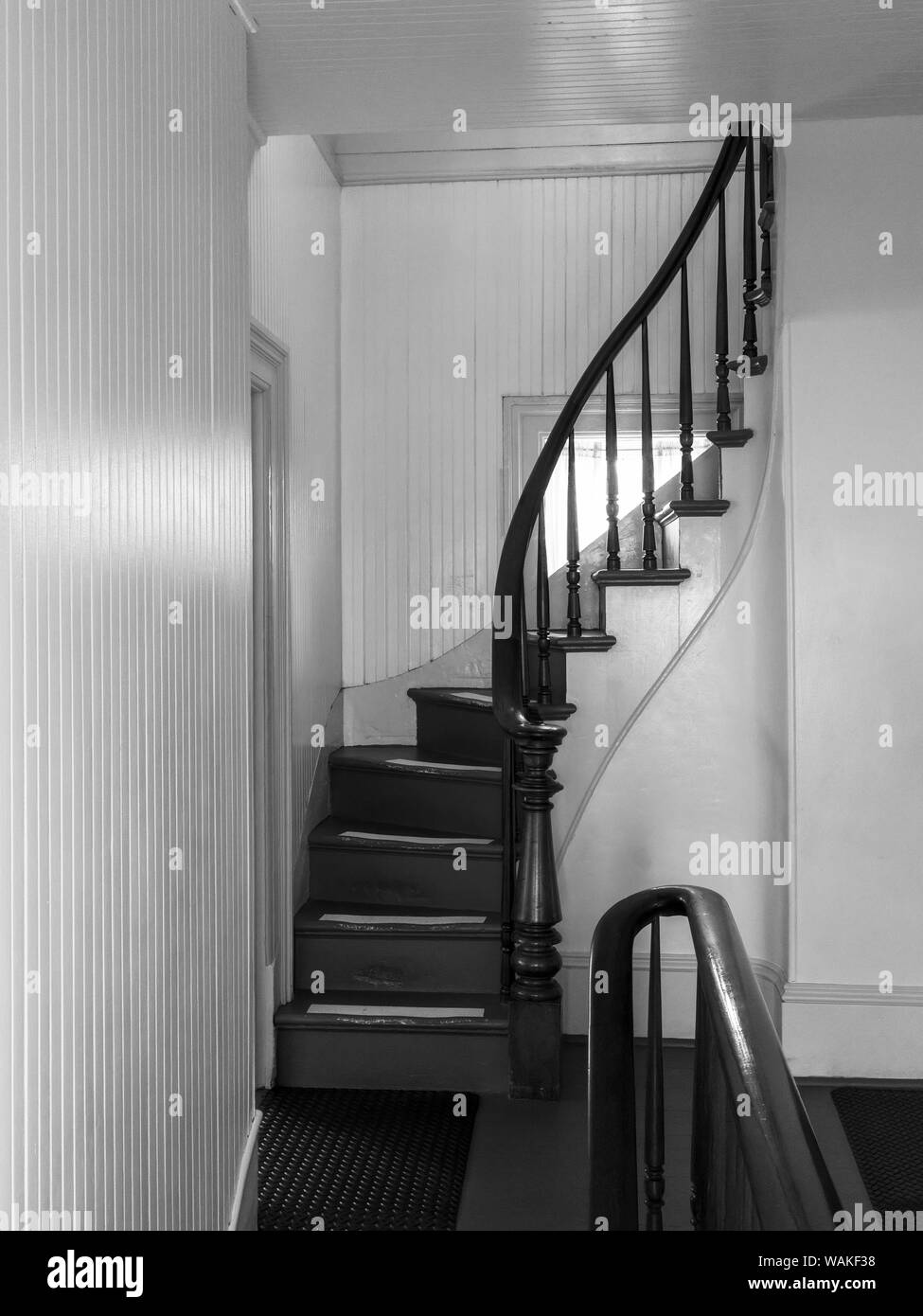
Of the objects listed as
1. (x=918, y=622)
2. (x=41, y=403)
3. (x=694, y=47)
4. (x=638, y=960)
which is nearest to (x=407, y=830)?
(x=638, y=960)

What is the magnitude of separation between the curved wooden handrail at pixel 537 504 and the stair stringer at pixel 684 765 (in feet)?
1.70

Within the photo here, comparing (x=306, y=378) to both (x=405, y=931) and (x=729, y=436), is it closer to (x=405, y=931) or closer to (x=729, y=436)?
(x=729, y=436)

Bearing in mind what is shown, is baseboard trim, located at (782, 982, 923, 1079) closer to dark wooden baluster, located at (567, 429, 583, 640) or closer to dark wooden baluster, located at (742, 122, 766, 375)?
dark wooden baluster, located at (567, 429, 583, 640)

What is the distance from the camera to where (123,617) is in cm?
170

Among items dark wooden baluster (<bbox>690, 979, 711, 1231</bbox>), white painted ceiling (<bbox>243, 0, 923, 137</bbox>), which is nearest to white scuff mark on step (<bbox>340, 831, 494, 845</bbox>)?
white painted ceiling (<bbox>243, 0, 923, 137</bbox>)

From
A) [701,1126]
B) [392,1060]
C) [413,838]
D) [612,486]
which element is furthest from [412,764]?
[701,1126]

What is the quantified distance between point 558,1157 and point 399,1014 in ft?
2.49

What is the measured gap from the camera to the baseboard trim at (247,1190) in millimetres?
2492

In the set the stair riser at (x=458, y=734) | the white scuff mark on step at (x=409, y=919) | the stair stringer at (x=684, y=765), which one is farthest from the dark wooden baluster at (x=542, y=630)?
the white scuff mark on step at (x=409, y=919)

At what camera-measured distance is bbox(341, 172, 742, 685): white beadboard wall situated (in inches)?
195

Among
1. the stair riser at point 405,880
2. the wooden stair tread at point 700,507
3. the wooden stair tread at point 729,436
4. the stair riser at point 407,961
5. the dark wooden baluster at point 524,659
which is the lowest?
the stair riser at point 407,961

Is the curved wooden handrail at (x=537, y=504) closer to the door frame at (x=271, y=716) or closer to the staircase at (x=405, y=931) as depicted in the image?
the staircase at (x=405, y=931)
